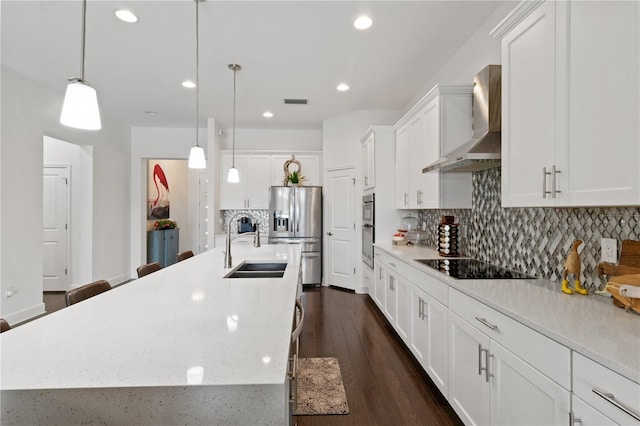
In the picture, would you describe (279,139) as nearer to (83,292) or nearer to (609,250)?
(83,292)

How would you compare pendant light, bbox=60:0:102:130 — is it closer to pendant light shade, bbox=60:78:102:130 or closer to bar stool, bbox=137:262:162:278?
pendant light shade, bbox=60:78:102:130

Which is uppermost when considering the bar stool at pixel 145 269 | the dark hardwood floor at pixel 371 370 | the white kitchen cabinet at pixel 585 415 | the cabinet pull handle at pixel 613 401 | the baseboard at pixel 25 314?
the bar stool at pixel 145 269

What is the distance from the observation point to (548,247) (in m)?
2.01

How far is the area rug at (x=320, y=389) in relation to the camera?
2143 millimetres

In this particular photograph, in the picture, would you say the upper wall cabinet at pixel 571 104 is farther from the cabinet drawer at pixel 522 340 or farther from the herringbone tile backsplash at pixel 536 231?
the cabinet drawer at pixel 522 340

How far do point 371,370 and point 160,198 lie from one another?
6.32m

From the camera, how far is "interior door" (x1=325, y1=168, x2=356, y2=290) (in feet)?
17.6

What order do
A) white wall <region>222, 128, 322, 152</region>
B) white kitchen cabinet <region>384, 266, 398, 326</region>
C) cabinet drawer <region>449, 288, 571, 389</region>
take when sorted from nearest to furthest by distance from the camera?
cabinet drawer <region>449, 288, 571, 389</region> < white kitchen cabinet <region>384, 266, 398, 326</region> < white wall <region>222, 128, 322, 152</region>

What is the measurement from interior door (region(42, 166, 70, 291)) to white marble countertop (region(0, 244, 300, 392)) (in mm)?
4802

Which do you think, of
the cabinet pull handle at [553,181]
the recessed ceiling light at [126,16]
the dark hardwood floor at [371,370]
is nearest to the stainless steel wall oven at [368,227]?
the dark hardwood floor at [371,370]

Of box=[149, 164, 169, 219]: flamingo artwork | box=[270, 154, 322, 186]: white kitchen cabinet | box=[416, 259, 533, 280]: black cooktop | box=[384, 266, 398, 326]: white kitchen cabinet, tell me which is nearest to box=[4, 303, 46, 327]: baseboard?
box=[149, 164, 169, 219]: flamingo artwork

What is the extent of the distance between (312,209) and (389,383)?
3484mm

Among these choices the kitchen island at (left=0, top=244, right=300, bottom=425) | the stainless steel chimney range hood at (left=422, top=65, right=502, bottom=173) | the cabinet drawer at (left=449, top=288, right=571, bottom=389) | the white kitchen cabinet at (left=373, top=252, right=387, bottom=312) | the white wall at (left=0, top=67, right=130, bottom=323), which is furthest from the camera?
the white kitchen cabinet at (left=373, top=252, right=387, bottom=312)

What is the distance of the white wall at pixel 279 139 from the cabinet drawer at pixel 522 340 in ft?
16.4
